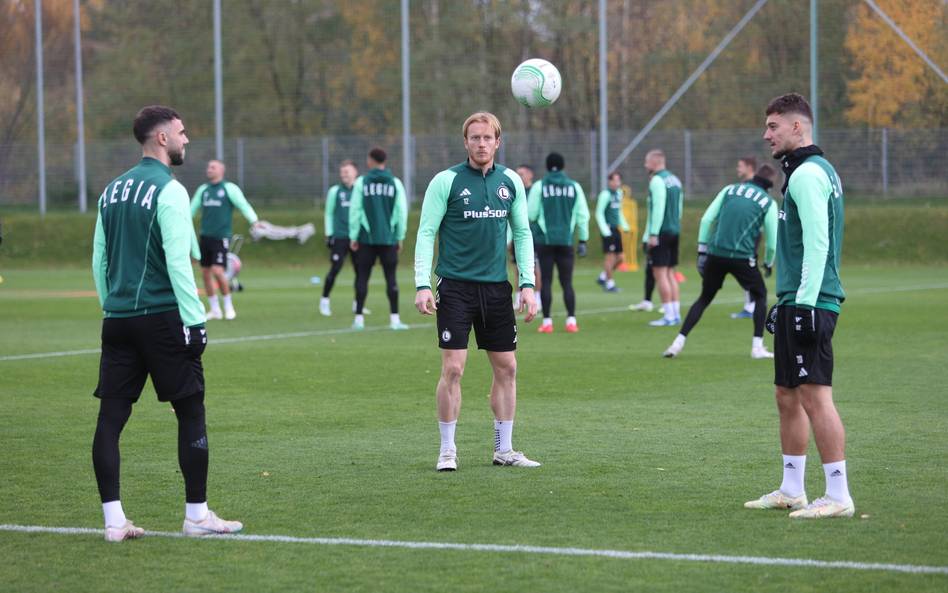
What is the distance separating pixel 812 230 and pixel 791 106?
0.65 metres

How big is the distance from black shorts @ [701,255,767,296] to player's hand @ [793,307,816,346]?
19.5ft

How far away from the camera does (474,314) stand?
6.16 m

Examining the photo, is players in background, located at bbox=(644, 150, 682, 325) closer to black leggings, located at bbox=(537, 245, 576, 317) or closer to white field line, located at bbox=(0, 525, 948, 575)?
black leggings, located at bbox=(537, 245, 576, 317)

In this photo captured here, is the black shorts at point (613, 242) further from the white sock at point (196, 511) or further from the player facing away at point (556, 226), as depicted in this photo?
the white sock at point (196, 511)

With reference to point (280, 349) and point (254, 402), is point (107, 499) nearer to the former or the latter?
point (254, 402)

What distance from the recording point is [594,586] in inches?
158

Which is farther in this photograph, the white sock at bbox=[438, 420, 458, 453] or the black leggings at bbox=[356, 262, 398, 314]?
the black leggings at bbox=[356, 262, 398, 314]

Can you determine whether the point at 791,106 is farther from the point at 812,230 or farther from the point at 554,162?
the point at 554,162

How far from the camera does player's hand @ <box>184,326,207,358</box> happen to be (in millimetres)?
4652

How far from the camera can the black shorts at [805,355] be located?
16.3 feet

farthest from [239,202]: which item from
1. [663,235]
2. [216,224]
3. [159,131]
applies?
[159,131]

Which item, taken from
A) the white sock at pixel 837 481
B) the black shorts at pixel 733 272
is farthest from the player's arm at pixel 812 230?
the black shorts at pixel 733 272

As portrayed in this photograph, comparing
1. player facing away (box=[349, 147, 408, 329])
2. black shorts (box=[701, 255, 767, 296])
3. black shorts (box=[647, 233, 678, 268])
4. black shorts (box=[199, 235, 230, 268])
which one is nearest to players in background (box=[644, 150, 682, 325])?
black shorts (box=[647, 233, 678, 268])

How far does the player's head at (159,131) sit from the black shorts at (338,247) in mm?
12409
